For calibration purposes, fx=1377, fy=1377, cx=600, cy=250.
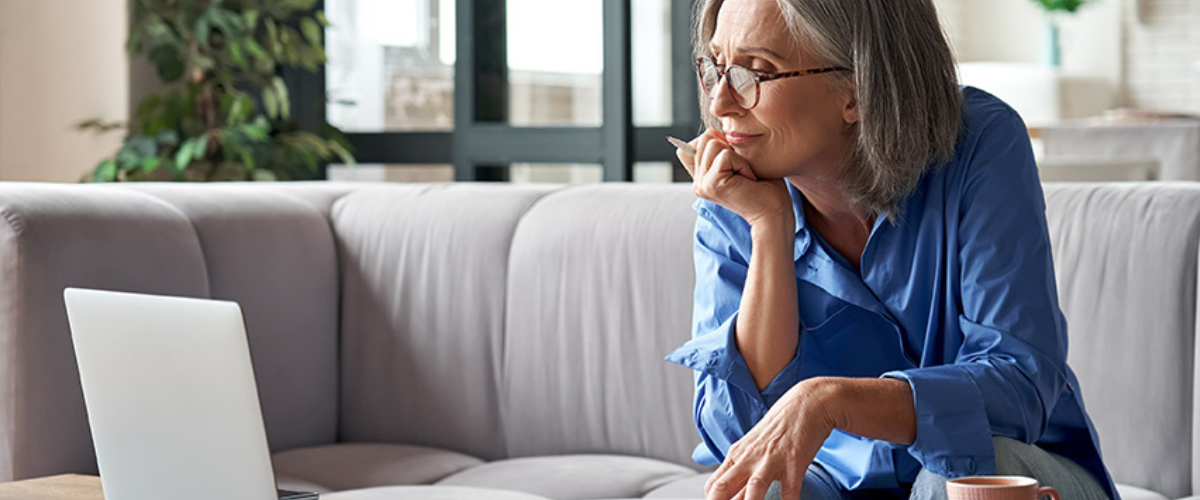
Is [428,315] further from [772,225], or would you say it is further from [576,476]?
[772,225]

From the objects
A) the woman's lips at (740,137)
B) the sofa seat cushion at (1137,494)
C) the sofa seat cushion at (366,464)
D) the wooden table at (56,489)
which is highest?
the woman's lips at (740,137)

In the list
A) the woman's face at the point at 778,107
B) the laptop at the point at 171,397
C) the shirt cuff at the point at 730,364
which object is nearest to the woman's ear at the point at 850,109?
the woman's face at the point at 778,107

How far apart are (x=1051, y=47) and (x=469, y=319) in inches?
221

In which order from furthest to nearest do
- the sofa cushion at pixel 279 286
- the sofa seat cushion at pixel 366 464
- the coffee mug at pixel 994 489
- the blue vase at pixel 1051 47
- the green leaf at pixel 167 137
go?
the blue vase at pixel 1051 47 → the green leaf at pixel 167 137 → the sofa cushion at pixel 279 286 → the sofa seat cushion at pixel 366 464 → the coffee mug at pixel 994 489

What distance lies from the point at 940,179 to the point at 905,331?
17 cm

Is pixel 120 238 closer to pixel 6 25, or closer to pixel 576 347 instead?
pixel 576 347

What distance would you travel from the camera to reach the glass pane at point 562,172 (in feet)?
13.3

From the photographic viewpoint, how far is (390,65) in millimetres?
4379

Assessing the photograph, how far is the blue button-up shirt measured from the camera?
49.8 inches

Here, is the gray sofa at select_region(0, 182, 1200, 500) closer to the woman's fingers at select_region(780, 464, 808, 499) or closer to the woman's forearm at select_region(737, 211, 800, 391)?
the woman's forearm at select_region(737, 211, 800, 391)

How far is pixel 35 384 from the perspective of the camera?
1.98 m

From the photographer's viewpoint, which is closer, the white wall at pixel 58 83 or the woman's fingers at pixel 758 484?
the woman's fingers at pixel 758 484

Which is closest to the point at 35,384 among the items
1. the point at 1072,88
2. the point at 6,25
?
the point at 6,25

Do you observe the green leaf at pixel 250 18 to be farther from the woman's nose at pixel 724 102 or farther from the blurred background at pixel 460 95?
the woman's nose at pixel 724 102
